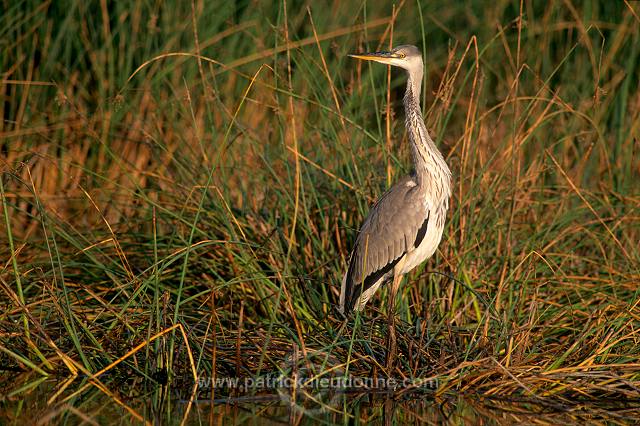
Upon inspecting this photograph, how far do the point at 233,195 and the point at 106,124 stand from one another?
1.19 metres

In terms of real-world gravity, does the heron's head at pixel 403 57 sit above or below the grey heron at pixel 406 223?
above

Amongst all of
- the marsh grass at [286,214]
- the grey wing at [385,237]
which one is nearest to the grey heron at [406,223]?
the grey wing at [385,237]

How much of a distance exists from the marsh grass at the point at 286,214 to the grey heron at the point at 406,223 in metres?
0.14

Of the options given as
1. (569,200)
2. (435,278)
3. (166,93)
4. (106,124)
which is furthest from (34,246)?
(569,200)

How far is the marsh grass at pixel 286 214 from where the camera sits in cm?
472

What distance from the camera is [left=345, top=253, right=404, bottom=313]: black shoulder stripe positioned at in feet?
17.6

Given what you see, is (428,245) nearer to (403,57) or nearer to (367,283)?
(367,283)

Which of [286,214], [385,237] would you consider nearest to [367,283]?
[385,237]

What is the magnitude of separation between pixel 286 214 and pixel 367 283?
681 mm

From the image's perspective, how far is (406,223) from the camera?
5.38m

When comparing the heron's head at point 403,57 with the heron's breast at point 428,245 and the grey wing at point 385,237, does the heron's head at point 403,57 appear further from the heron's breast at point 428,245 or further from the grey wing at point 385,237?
the heron's breast at point 428,245

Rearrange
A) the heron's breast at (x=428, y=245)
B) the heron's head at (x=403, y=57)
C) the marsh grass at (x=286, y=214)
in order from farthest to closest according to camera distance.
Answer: the heron's head at (x=403, y=57) → the heron's breast at (x=428, y=245) → the marsh grass at (x=286, y=214)

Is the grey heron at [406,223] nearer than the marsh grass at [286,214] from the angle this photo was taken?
No

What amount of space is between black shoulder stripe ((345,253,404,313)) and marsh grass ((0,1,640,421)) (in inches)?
5.2
